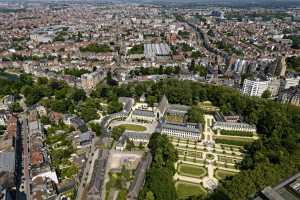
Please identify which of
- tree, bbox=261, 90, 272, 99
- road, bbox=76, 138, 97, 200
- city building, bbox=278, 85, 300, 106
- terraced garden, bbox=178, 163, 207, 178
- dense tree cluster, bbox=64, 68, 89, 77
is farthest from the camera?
dense tree cluster, bbox=64, 68, 89, 77

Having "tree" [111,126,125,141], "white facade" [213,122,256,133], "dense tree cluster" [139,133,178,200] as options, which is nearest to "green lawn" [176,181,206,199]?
"dense tree cluster" [139,133,178,200]

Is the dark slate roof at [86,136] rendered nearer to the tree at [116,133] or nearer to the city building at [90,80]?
the tree at [116,133]

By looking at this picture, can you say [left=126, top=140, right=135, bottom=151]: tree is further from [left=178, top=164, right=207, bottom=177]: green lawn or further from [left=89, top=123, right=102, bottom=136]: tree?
[left=178, top=164, right=207, bottom=177]: green lawn

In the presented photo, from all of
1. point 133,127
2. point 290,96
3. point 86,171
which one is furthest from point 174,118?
point 290,96

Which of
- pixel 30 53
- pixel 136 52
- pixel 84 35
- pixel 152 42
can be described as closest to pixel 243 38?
pixel 152 42

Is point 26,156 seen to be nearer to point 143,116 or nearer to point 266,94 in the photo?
point 143,116

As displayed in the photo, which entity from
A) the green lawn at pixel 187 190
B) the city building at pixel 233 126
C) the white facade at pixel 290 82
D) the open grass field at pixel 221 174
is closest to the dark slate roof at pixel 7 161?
the green lawn at pixel 187 190

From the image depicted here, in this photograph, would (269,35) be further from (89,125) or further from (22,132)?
(22,132)
